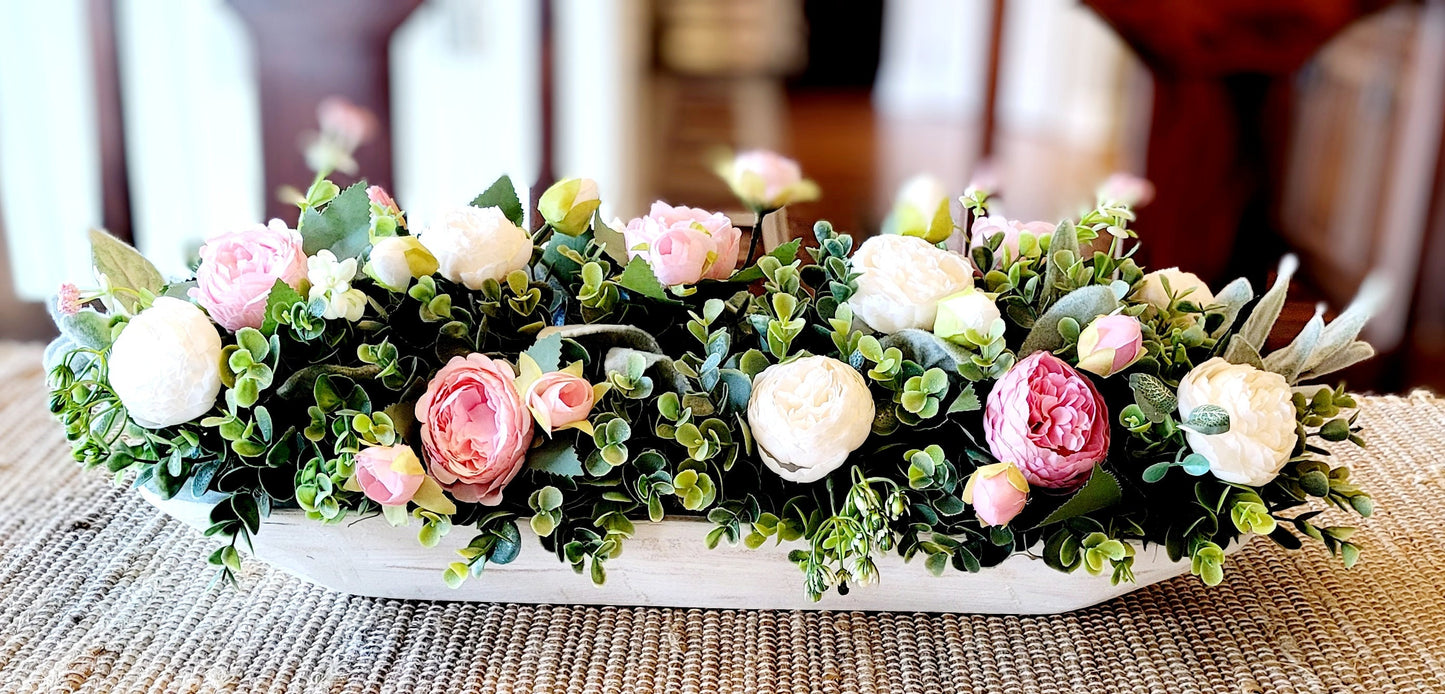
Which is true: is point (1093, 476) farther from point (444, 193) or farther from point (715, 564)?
point (444, 193)

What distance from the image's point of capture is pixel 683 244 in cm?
54

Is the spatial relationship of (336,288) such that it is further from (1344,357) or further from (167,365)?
(1344,357)

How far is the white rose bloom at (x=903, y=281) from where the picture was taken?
0.54m

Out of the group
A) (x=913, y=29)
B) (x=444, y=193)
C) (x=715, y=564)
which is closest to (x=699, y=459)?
(x=715, y=564)

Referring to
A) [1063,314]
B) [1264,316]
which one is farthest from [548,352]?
[1264,316]

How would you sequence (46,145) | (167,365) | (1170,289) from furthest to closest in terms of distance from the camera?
(46,145) → (1170,289) → (167,365)

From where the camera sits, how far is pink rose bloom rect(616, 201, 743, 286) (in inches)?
21.4

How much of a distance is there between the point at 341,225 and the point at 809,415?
0.81ft

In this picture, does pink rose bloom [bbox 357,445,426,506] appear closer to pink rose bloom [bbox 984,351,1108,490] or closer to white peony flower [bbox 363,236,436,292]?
white peony flower [bbox 363,236,436,292]

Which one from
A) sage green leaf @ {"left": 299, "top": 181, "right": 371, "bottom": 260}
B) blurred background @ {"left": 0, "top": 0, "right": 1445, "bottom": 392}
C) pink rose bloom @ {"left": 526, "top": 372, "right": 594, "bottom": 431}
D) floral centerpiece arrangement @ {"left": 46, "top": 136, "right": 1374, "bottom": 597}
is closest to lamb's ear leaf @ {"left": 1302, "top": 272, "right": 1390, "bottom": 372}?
floral centerpiece arrangement @ {"left": 46, "top": 136, "right": 1374, "bottom": 597}

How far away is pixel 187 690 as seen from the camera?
0.54m

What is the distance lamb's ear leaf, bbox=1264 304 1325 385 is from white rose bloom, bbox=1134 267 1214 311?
51 millimetres

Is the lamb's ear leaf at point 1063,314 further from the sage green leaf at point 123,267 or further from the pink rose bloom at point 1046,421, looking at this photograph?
the sage green leaf at point 123,267

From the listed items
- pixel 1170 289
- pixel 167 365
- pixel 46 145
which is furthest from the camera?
pixel 46 145
